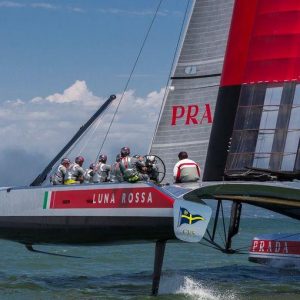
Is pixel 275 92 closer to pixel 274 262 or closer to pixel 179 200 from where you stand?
pixel 179 200

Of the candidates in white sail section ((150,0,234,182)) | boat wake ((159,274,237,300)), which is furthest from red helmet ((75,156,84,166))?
boat wake ((159,274,237,300))

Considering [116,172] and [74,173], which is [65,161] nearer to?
[74,173]

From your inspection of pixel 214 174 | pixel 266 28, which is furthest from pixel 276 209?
pixel 266 28

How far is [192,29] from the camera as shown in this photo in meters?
14.9

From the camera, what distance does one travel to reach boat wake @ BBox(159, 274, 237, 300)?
12.7 meters

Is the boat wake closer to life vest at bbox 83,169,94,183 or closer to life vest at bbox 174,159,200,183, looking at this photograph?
life vest at bbox 174,159,200,183

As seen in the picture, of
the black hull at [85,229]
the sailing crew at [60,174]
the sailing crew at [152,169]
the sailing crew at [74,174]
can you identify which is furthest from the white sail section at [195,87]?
the black hull at [85,229]

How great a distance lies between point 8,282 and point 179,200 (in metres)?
4.89

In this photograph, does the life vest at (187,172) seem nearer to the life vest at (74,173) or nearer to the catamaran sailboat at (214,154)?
the catamaran sailboat at (214,154)

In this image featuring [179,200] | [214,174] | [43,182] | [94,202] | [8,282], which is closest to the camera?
[179,200]

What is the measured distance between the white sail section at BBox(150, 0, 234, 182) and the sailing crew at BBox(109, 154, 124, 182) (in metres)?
1.45

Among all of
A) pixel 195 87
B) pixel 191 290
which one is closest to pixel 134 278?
pixel 191 290

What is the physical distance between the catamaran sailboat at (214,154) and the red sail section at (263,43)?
0.02m

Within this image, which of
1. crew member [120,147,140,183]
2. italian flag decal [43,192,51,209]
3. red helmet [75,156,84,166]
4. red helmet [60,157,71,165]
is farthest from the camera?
red helmet [60,157,71,165]
